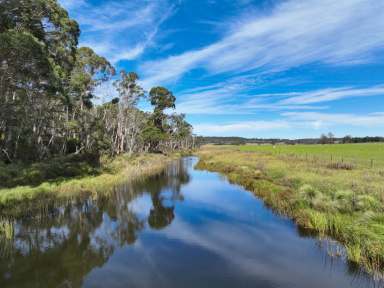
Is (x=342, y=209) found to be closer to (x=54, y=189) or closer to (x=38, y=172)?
(x=54, y=189)

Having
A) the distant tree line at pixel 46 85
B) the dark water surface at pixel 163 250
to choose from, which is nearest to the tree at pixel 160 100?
the distant tree line at pixel 46 85

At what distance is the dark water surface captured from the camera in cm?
767

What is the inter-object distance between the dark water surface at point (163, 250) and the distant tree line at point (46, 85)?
8.03m

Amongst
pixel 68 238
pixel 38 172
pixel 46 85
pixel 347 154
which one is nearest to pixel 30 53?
pixel 46 85

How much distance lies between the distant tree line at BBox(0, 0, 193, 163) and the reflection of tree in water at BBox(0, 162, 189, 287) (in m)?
7.40

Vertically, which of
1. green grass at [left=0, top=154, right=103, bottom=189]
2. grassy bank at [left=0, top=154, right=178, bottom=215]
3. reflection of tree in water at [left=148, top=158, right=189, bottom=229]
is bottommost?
reflection of tree in water at [left=148, top=158, right=189, bottom=229]

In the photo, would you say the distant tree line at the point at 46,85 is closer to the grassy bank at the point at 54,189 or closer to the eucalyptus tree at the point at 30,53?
the eucalyptus tree at the point at 30,53

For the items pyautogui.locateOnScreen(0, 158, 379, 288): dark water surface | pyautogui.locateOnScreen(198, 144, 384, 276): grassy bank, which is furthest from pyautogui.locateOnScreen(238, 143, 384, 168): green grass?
pyautogui.locateOnScreen(0, 158, 379, 288): dark water surface

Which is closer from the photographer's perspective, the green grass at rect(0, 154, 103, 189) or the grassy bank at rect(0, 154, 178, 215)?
the grassy bank at rect(0, 154, 178, 215)

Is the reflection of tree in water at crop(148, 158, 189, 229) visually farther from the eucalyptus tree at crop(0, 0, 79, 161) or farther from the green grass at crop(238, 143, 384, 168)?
the green grass at crop(238, 143, 384, 168)

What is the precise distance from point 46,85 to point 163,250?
12294 millimetres

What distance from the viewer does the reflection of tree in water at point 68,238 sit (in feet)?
25.5

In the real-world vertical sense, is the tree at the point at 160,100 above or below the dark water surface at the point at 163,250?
above

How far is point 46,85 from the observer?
1563 centimetres
